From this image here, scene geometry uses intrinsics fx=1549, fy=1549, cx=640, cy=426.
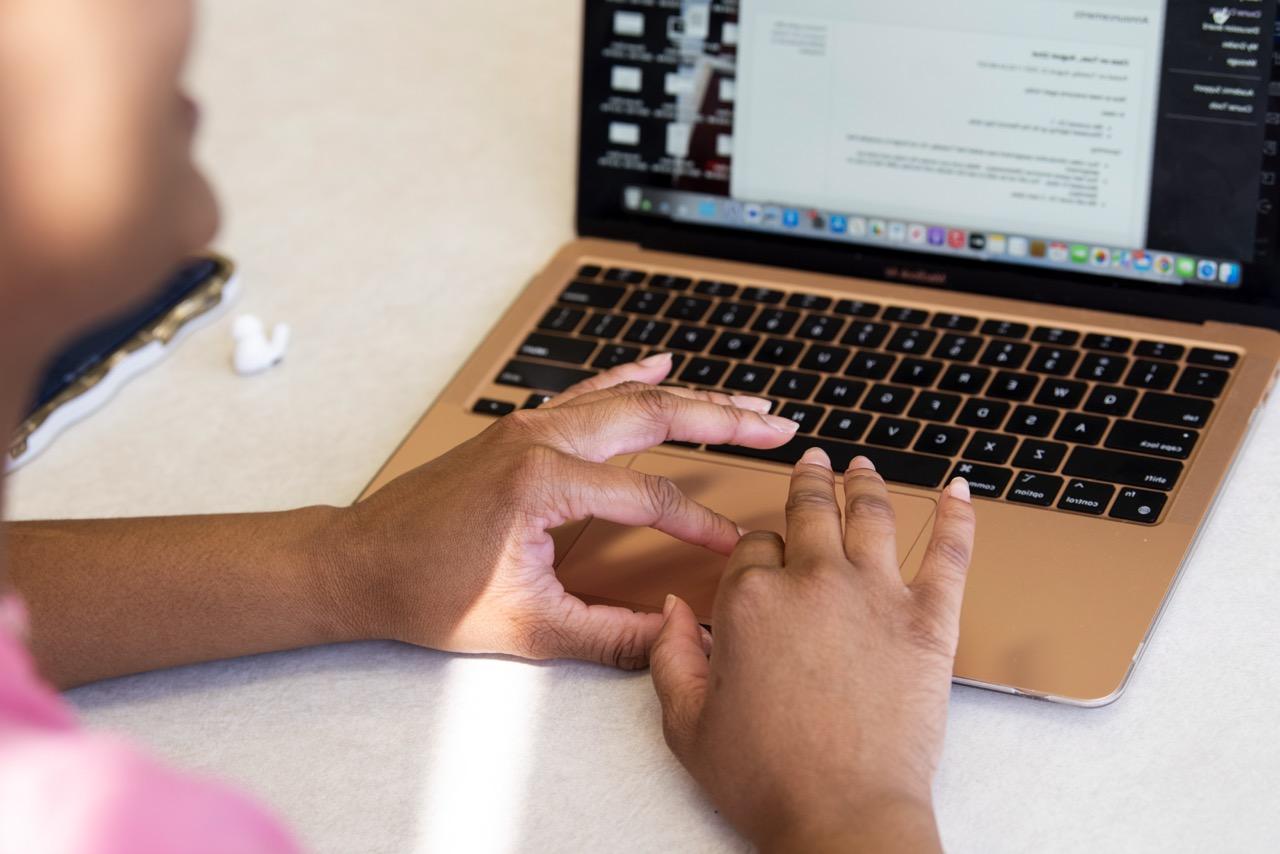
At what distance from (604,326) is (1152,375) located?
1.22 ft

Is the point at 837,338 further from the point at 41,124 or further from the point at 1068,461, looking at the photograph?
the point at 41,124

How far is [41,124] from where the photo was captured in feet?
1.55

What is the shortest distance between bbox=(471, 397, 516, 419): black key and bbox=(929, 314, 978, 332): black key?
11.7 inches

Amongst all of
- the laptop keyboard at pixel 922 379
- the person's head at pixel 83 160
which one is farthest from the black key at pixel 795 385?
the person's head at pixel 83 160

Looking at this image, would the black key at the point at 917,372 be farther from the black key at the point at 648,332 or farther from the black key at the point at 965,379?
the black key at the point at 648,332

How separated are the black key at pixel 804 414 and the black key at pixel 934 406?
6 cm

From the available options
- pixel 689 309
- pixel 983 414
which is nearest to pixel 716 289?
pixel 689 309

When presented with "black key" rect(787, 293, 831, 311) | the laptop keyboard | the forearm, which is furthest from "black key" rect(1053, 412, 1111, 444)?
the forearm

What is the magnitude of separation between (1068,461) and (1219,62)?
0.94ft

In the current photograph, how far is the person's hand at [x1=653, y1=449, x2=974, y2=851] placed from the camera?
2.29ft

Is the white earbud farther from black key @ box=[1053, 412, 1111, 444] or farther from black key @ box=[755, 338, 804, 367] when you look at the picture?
black key @ box=[1053, 412, 1111, 444]

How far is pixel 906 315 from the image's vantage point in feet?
3.54

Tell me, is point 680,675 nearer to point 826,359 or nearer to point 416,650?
point 416,650

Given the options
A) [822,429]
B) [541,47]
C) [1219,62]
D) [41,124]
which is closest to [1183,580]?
[822,429]
